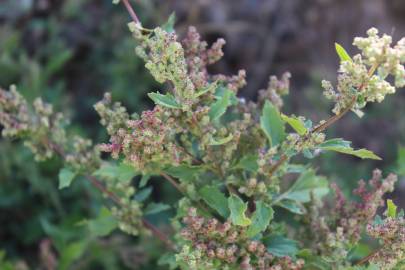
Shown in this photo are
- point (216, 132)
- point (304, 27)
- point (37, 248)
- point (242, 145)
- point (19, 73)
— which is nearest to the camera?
point (216, 132)

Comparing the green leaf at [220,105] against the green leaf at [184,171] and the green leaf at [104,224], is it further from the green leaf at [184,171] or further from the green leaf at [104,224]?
the green leaf at [104,224]

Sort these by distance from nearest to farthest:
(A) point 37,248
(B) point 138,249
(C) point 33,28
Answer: (B) point 138,249
(A) point 37,248
(C) point 33,28

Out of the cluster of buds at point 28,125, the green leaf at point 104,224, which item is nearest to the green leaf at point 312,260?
the green leaf at point 104,224

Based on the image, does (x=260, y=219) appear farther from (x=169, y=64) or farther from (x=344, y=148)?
(x=169, y=64)

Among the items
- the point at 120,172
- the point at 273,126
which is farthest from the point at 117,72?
the point at 273,126

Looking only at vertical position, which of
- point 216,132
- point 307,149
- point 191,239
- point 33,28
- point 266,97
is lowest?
point 191,239

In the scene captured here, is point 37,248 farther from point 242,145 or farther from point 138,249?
point 242,145

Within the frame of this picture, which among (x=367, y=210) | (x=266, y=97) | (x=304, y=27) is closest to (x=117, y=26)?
(x=304, y=27)
